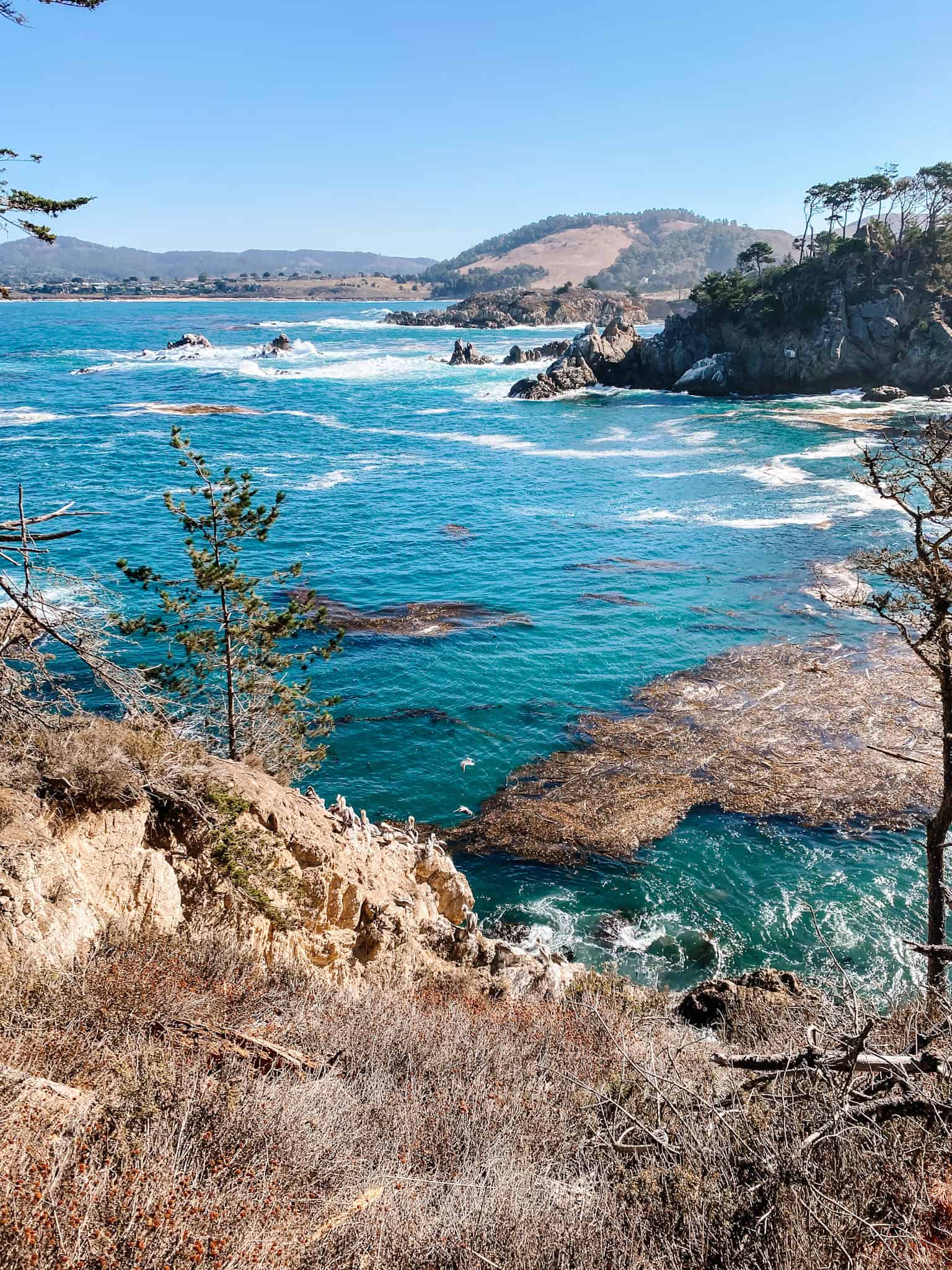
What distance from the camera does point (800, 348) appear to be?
257 feet

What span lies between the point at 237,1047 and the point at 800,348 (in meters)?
86.1

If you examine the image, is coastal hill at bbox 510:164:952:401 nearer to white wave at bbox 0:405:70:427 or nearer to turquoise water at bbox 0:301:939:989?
turquoise water at bbox 0:301:939:989

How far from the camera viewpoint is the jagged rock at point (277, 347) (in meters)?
112

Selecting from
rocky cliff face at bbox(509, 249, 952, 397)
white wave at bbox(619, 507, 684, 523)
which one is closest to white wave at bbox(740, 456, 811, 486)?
white wave at bbox(619, 507, 684, 523)

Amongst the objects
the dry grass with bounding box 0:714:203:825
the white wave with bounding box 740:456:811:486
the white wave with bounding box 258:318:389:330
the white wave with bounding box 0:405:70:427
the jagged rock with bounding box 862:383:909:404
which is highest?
the white wave with bounding box 258:318:389:330

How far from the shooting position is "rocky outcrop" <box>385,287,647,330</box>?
167250mm

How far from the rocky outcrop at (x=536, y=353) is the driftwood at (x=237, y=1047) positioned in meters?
110

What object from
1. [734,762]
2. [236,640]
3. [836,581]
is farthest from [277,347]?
[734,762]

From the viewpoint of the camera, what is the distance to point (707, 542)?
130 ft

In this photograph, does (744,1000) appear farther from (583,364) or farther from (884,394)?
(583,364)

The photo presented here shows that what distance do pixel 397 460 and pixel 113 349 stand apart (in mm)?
77339

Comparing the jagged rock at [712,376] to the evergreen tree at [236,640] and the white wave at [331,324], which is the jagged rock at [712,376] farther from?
the white wave at [331,324]

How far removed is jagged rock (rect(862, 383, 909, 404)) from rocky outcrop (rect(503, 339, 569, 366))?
47.5m

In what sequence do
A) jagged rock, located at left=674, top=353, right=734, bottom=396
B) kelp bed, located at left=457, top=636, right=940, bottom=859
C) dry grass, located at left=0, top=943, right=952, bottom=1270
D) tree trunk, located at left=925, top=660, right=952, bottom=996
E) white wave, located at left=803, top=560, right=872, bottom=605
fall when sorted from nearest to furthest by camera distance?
dry grass, located at left=0, top=943, right=952, bottom=1270 < tree trunk, located at left=925, top=660, right=952, bottom=996 < kelp bed, located at left=457, top=636, right=940, bottom=859 < white wave, located at left=803, top=560, right=872, bottom=605 < jagged rock, located at left=674, top=353, right=734, bottom=396
